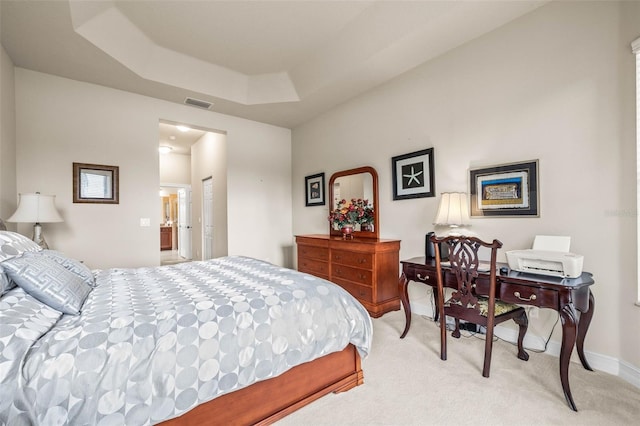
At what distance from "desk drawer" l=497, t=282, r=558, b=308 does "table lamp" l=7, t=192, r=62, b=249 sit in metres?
4.08

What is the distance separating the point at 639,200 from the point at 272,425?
2682 mm

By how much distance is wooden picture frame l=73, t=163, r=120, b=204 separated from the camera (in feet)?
11.6

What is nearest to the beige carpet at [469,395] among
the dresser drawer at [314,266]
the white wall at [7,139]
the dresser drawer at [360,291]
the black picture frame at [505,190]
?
the dresser drawer at [360,291]

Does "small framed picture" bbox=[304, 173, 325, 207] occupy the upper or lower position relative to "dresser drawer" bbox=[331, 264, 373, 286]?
upper

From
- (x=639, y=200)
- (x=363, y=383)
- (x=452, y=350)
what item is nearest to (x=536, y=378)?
(x=452, y=350)

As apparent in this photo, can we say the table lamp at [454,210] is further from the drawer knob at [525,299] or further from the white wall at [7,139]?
the white wall at [7,139]

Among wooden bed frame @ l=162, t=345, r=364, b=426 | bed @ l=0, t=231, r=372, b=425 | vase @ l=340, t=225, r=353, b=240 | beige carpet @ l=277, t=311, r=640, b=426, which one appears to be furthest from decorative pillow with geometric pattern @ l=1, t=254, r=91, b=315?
vase @ l=340, t=225, r=353, b=240

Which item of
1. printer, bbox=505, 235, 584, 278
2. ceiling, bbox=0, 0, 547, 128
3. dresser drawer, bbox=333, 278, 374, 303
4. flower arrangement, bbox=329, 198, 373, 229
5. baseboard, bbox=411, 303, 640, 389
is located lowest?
baseboard, bbox=411, 303, 640, 389

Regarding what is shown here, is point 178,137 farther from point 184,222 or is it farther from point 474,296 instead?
point 474,296

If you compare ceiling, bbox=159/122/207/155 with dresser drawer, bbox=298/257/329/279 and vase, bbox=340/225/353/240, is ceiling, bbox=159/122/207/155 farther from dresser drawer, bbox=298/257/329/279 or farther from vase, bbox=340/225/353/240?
vase, bbox=340/225/353/240

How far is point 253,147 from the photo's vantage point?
505 centimetres

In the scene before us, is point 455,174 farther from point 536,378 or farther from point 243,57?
point 243,57

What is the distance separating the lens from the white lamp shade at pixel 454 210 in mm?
2697

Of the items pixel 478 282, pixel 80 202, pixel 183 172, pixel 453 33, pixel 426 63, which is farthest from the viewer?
pixel 183 172
